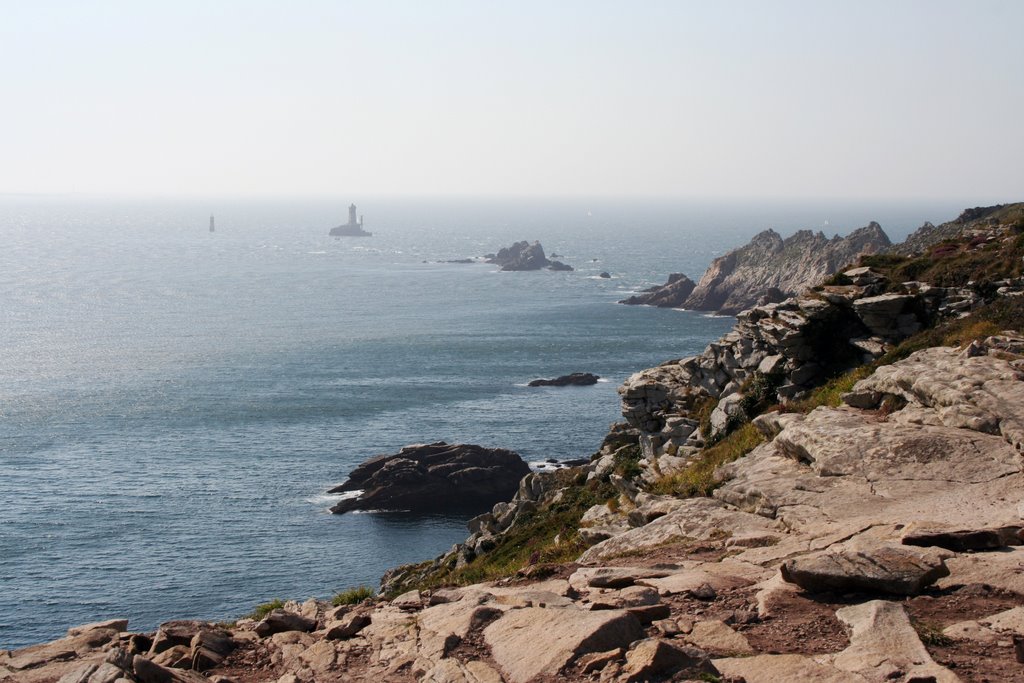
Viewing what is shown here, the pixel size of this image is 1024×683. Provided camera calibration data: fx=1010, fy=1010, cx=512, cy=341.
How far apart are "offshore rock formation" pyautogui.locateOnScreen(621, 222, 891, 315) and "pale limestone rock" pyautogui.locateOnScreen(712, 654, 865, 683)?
525ft

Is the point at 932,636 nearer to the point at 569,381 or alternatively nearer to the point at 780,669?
the point at 780,669

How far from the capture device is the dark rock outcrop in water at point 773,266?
6890 inches

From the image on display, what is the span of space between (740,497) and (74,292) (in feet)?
614

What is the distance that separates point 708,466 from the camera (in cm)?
2905

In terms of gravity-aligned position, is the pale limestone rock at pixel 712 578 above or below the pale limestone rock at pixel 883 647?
below

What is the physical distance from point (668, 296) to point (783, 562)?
169916 millimetres

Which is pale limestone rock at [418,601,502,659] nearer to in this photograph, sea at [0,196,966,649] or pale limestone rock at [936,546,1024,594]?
pale limestone rock at [936,546,1024,594]

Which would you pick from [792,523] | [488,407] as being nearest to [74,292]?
[488,407]

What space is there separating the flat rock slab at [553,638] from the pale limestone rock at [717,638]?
32.6 inches

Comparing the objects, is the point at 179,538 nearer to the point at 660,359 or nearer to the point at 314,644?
the point at 314,644

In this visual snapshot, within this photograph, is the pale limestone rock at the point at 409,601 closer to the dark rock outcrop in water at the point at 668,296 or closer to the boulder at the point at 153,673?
the boulder at the point at 153,673

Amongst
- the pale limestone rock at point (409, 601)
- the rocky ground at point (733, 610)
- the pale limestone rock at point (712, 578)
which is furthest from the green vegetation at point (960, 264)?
the pale limestone rock at point (409, 601)

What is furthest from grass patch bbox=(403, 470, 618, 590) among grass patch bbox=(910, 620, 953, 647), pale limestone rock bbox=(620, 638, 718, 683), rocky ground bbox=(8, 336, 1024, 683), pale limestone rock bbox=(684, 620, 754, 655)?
pale limestone rock bbox=(620, 638, 718, 683)

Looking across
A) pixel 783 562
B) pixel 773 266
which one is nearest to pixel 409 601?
pixel 783 562
